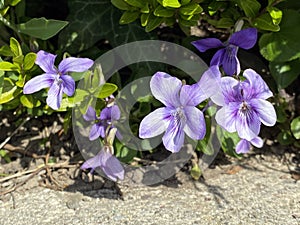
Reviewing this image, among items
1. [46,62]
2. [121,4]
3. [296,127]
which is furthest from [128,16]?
[296,127]

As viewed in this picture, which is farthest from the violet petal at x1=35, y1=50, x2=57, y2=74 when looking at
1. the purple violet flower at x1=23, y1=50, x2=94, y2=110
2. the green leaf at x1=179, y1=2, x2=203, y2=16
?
the green leaf at x1=179, y1=2, x2=203, y2=16

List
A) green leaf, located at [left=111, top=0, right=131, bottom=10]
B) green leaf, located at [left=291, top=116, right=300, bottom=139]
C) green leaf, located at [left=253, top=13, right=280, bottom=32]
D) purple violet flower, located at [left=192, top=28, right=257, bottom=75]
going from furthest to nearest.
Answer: green leaf, located at [left=291, top=116, right=300, bottom=139] → green leaf, located at [left=111, top=0, right=131, bottom=10] → green leaf, located at [left=253, top=13, right=280, bottom=32] → purple violet flower, located at [left=192, top=28, right=257, bottom=75]

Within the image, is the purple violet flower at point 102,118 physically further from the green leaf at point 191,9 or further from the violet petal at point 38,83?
the green leaf at point 191,9

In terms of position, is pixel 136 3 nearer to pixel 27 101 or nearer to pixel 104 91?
pixel 104 91

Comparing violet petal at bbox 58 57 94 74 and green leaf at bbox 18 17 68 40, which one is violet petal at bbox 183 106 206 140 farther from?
green leaf at bbox 18 17 68 40

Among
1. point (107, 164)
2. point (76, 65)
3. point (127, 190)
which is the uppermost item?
point (76, 65)

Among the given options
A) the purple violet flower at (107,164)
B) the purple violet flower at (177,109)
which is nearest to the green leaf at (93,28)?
the purple violet flower at (107,164)
